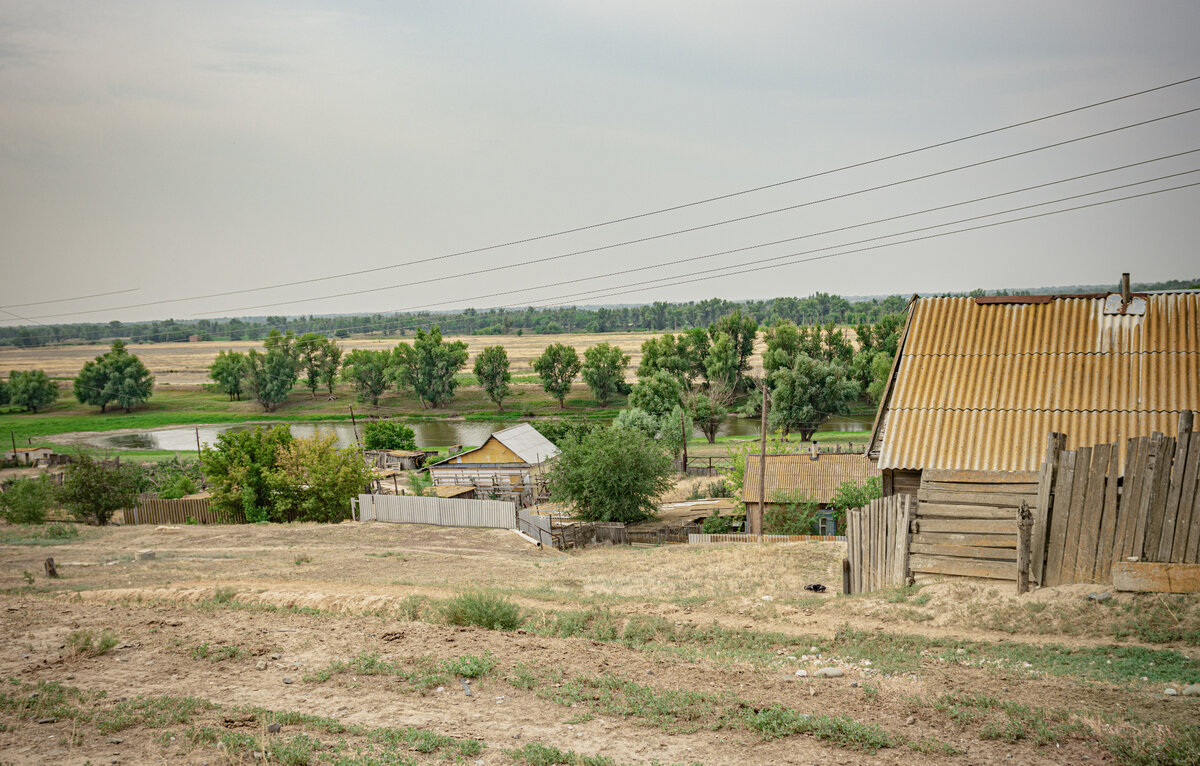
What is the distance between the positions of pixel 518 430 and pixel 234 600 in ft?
138

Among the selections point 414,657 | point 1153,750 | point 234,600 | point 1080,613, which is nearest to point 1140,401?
point 1080,613

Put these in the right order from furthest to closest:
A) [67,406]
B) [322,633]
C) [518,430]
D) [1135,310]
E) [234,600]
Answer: [67,406] < [518,430] < [1135,310] < [234,600] < [322,633]

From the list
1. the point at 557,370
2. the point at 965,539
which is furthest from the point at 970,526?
the point at 557,370

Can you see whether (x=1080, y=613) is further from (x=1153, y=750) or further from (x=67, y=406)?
(x=67, y=406)

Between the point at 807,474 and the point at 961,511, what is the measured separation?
23.3m

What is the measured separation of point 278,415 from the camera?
99.7m

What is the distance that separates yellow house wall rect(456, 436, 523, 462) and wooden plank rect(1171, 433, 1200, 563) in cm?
4347

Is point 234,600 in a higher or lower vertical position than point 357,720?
lower

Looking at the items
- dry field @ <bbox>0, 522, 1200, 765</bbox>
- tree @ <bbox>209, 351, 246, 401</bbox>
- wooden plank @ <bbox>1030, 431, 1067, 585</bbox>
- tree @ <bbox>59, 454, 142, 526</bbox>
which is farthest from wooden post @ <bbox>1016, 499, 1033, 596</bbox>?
tree @ <bbox>209, 351, 246, 401</bbox>

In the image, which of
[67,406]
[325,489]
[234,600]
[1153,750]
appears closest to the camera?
[1153,750]

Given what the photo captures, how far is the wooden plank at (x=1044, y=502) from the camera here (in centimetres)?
990

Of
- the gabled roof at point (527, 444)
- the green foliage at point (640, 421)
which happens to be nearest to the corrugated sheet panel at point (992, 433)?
the gabled roof at point (527, 444)

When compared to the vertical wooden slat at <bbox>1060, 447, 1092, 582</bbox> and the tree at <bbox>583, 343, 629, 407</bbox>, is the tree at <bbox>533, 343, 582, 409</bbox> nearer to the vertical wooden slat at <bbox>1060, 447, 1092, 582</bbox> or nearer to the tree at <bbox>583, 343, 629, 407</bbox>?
the tree at <bbox>583, 343, 629, 407</bbox>

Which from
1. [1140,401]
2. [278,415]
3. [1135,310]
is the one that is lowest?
[278,415]
